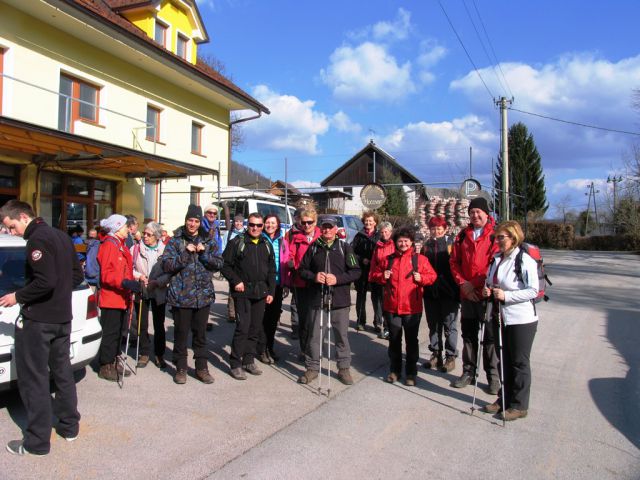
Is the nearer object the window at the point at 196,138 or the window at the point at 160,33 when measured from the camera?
the window at the point at 160,33

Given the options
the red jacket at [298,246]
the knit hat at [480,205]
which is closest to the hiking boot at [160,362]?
the red jacket at [298,246]

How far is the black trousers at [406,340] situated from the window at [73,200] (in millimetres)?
10427

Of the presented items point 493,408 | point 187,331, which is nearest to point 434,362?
point 493,408

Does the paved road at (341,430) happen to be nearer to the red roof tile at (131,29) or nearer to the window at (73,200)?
the window at (73,200)

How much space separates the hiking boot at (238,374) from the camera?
5.35 m

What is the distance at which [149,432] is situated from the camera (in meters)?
3.99

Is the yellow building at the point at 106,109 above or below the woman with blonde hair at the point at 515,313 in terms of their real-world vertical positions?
above

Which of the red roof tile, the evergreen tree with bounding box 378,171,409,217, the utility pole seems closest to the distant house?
the evergreen tree with bounding box 378,171,409,217

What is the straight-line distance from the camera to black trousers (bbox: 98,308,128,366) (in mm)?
5164

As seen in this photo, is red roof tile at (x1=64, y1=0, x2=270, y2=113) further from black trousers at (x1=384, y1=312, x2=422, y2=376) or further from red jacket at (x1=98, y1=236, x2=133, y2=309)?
black trousers at (x1=384, y1=312, x2=422, y2=376)

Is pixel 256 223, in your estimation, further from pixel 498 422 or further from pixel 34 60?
pixel 34 60

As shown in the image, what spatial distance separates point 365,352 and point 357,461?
3147 millimetres

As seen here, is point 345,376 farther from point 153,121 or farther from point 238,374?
point 153,121

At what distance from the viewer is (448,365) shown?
229 inches
